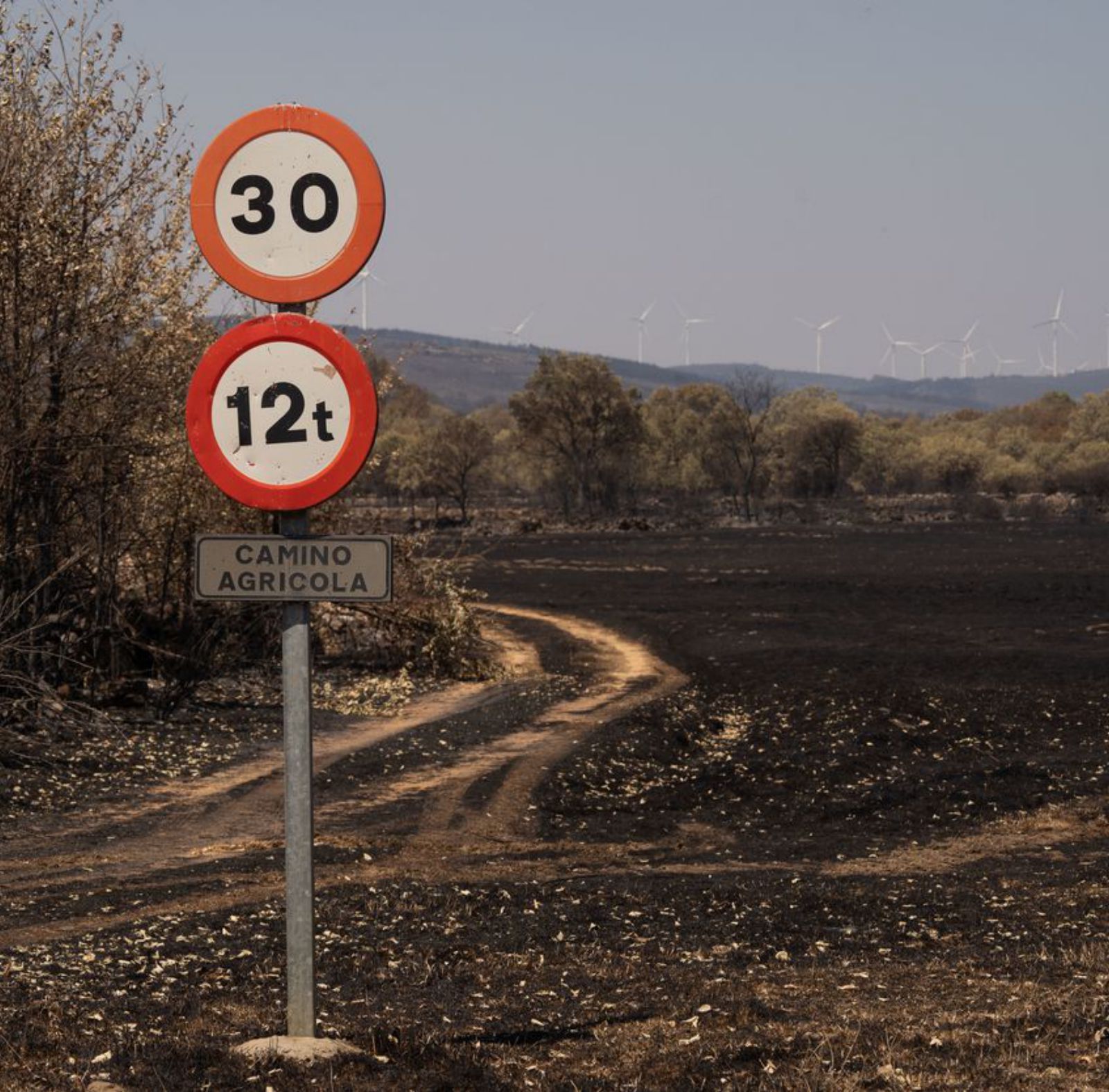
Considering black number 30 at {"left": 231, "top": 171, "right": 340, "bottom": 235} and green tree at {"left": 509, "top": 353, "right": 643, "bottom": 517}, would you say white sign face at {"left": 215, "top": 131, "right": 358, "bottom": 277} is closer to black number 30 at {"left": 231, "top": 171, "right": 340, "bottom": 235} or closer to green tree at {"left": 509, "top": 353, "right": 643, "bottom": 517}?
black number 30 at {"left": 231, "top": 171, "right": 340, "bottom": 235}

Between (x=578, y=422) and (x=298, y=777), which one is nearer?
(x=298, y=777)

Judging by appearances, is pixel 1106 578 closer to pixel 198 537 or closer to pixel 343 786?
pixel 343 786

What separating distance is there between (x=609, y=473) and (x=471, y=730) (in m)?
82.7

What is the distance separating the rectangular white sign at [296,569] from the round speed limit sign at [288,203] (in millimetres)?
813

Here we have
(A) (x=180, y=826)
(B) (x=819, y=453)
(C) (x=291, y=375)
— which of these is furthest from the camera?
(B) (x=819, y=453)

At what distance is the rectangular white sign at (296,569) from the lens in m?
5.21

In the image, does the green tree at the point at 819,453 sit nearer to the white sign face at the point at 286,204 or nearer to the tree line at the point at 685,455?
the tree line at the point at 685,455

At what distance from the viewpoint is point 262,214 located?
5.25 metres

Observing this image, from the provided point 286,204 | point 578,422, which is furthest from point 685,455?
point 286,204

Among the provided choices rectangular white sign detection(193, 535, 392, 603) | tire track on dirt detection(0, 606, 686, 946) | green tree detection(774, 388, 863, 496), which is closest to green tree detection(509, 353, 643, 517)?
green tree detection(774, 388, 863, 496)

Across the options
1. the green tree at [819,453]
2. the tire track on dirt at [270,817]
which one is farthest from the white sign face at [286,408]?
the green tree at [819,453]

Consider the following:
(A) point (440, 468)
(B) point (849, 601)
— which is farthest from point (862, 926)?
(A) point (440, 468)

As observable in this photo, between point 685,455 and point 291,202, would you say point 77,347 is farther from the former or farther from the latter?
point 685,455

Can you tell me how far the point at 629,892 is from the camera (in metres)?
10.5
